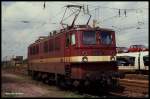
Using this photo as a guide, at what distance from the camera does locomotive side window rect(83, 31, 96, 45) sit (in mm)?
19561

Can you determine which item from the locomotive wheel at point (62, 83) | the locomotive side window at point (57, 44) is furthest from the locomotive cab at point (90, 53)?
the locomotive wheel at point (62, 83)

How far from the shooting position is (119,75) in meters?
19.3

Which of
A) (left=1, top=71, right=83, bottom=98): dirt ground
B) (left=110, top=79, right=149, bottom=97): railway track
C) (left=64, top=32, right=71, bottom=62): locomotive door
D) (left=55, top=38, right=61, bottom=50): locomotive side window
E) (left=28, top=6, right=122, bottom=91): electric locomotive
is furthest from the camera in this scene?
(left=55, top=38, right=61, bottom=50): locomotive side window

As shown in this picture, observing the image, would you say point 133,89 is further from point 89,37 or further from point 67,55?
point 67,55

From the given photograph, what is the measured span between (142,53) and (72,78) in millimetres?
15589

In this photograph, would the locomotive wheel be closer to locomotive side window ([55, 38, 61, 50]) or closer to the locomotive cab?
locomotive side window ([55, 38, 61, 50])

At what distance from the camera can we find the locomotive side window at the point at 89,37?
19561 millimetres

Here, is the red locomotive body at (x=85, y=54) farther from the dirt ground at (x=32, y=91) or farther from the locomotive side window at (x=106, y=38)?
the dirt ground at (x=32, y=91)

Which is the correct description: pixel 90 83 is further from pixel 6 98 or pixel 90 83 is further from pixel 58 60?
pixel 6 98

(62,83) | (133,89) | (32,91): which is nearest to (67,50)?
(62,83)

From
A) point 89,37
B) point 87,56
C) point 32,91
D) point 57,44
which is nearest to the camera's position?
point 87,56

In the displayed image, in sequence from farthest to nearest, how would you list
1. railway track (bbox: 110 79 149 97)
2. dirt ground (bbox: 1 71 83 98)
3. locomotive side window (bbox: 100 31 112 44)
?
locomotive side window (bbox: 100 31 112 44)
railway track (bbox: 110 79 149 97)
dirt ground (bbox: 1 71 83 98)

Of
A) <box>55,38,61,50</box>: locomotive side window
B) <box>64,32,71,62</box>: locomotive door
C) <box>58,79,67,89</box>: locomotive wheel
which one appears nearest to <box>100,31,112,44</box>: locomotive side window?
<box>64,32,71,62</box>: locomotive door

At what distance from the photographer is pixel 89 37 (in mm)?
19734
